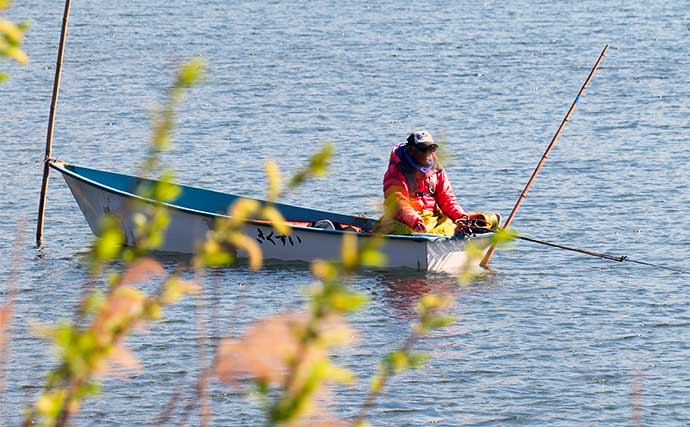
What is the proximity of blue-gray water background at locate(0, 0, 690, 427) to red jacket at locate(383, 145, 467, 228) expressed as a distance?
2.18ft

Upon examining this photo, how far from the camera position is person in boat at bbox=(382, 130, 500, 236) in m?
12.9

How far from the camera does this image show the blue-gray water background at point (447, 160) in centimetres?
1038

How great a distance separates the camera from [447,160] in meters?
4.30

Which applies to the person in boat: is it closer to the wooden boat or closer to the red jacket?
the red jacket

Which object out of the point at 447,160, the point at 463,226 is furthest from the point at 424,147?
the point at 447,160

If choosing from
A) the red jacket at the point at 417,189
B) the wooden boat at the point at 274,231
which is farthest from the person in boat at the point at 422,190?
the wooden boat at the point at 274,231

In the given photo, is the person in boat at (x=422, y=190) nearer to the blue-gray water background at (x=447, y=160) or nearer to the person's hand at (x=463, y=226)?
the person's hand at (x=463, y=226)

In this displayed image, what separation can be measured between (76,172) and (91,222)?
67cm

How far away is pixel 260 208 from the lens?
2367 mm

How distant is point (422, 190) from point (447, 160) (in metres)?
8.85

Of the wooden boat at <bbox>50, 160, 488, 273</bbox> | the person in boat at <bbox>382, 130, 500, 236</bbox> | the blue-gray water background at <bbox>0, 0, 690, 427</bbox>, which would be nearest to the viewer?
the blue-gray water background at <bbox>0, 0, 690, 427</bbox>

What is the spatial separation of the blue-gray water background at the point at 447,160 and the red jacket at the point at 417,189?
67cm

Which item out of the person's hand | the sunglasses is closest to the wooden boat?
the person's hand

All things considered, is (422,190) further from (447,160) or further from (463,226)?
(447,160)
